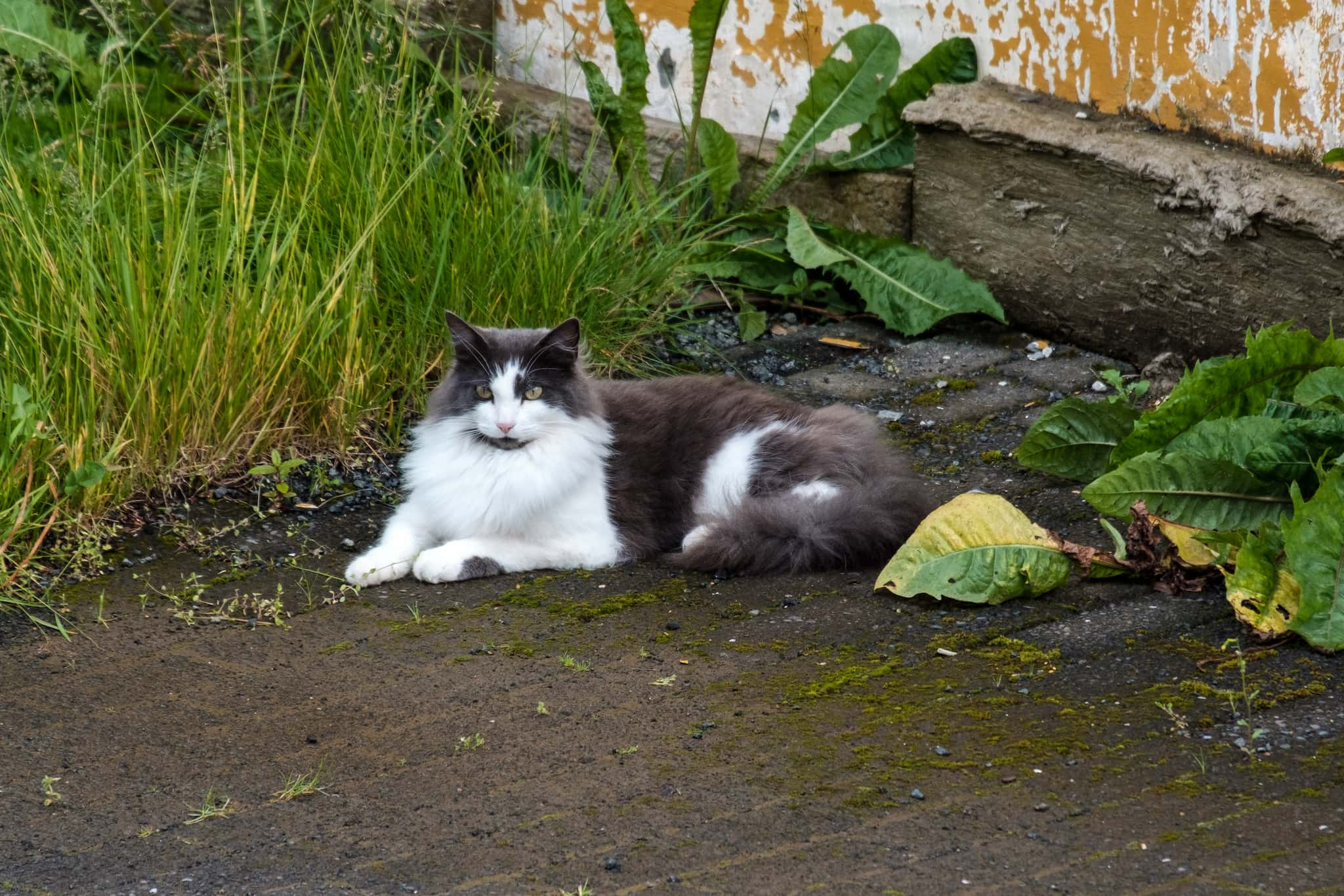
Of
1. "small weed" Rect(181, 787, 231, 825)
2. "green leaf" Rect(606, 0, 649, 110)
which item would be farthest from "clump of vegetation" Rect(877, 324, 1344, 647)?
"green leaf" Rect(606, 0, 649, 110)

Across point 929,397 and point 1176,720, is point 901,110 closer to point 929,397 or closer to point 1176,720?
point 929,397

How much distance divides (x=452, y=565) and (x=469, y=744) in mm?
1046

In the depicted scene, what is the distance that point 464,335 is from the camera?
386 cm

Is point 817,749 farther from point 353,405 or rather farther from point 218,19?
point 218,19

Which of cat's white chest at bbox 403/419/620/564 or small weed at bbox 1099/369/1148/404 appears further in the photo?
small weed at bbox 1099/369/1148/404

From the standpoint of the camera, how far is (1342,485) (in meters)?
3.00

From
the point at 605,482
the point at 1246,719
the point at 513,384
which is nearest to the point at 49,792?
the point at 513,384

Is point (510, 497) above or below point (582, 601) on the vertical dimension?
above

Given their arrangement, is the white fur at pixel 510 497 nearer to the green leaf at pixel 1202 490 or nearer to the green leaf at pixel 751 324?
the green leaf at pixel 1202 490

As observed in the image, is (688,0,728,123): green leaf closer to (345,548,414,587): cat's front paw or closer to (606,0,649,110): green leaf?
(606,0,649,110): green leaf

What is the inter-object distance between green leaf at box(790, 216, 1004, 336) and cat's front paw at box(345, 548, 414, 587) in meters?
2.31

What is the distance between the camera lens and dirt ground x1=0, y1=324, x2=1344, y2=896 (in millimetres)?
2285

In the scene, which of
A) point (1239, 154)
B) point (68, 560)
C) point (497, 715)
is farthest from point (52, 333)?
point (1239, 154)

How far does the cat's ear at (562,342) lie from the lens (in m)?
3.86
